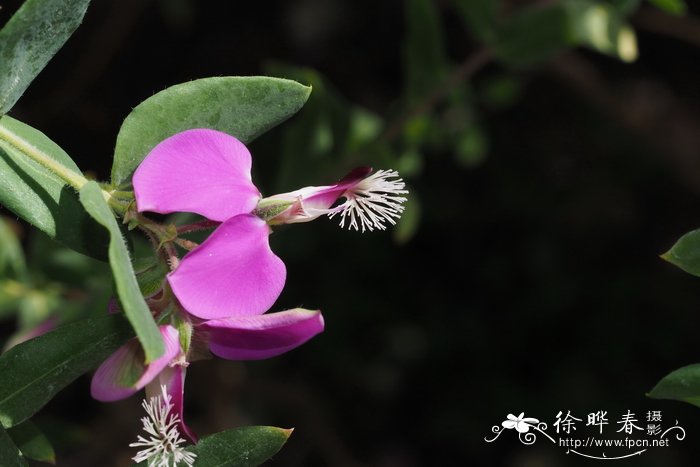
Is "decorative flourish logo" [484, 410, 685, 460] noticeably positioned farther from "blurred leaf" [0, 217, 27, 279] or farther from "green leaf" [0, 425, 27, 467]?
"green leaf" [0, 425, 27, 467]

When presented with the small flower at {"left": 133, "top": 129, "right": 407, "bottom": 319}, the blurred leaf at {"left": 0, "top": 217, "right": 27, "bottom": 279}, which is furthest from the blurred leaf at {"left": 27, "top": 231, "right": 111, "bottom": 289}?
the small flower at {"left": 133, "top": 129, "right": 407, "bottom": 319}

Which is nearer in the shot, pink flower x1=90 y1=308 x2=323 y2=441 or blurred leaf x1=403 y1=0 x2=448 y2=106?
pink flower x1=90 y1=308 x2=323 y2=441

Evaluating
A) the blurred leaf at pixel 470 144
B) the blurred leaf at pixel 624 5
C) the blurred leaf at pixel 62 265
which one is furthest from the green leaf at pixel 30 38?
the blurred leaf at pixel 470 144

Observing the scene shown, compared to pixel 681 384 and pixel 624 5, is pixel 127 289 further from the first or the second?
pixel 624 5

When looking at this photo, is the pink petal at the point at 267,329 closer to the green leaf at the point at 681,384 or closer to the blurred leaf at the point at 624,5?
the green leaf at the point at 681,384

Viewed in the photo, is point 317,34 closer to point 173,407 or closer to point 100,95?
point 100,95

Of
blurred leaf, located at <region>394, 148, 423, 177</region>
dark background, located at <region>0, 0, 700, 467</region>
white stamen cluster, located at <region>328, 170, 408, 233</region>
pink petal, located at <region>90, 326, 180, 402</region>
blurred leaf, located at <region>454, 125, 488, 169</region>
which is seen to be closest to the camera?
pink petal, located at <region>90, 326, 180, 402</region>
